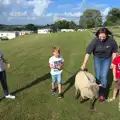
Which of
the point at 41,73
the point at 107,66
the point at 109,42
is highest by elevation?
the point at 109,42

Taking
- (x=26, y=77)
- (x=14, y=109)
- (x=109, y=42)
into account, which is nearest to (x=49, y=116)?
(x=14, y=109)

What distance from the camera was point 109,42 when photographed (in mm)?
7461

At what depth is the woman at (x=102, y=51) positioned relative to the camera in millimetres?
7422

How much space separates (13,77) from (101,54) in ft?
15.4

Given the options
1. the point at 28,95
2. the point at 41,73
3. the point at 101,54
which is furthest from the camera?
the point at 41,73

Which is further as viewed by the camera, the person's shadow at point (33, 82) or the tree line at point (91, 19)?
the tree line at point (91, 19)

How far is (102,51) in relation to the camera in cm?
759

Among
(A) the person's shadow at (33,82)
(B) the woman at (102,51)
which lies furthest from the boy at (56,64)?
(A) the person's shadow at (33,82)

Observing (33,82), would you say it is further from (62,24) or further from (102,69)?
(62,24)

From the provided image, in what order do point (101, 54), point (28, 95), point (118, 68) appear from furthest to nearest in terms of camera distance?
1. point (28, 95)
2. point (101, 54)
3. point (118, 68)

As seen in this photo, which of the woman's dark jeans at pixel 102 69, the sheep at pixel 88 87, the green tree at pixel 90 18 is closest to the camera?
the sheep at pixel 88 87

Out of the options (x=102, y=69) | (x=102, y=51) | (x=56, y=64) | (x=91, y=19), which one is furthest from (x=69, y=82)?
(x=91, y=19)

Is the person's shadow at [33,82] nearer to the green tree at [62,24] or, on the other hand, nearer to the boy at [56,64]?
the boy at [56,64]

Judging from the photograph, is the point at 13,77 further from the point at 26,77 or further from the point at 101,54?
the point at 101,54
